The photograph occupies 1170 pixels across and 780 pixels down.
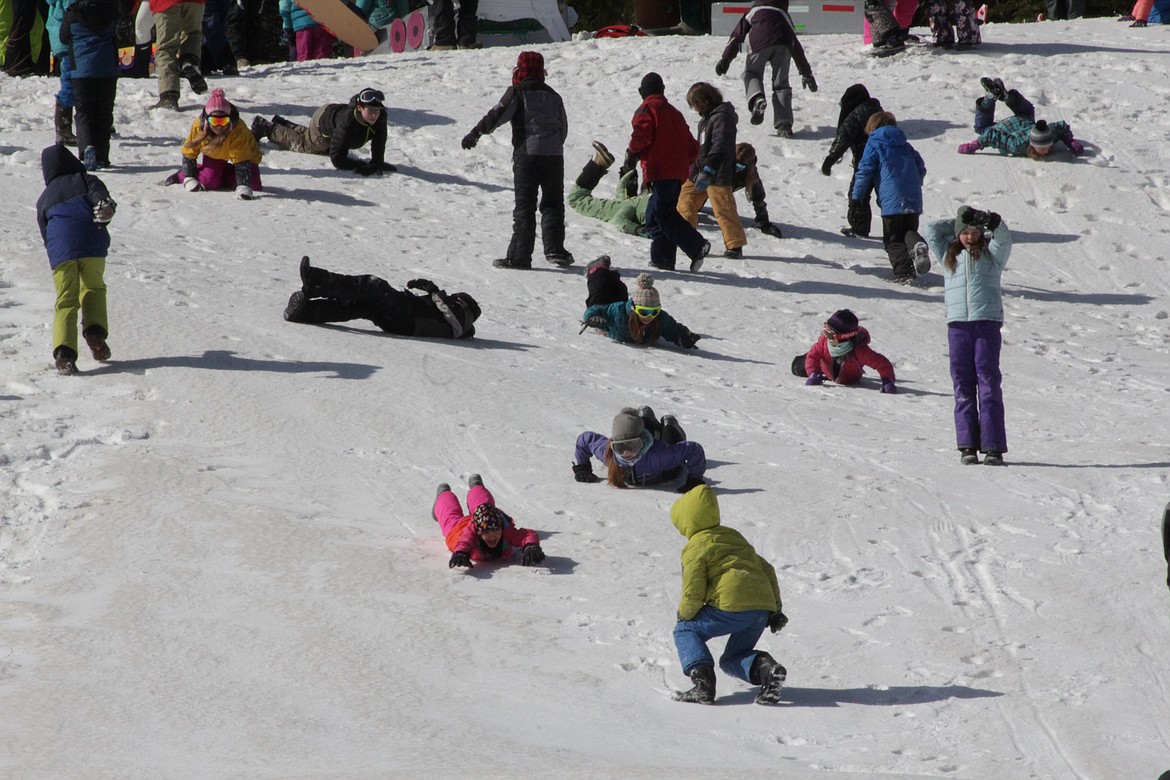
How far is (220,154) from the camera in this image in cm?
1318

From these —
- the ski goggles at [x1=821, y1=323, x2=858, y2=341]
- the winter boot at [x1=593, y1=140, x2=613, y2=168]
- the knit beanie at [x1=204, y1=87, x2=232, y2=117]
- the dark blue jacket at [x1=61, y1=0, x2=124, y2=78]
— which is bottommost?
the ski goggles at [x1=821, y1=323, x2=858, y2=341]

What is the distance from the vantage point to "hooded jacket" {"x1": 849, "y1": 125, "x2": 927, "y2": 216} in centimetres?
1245

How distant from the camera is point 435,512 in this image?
668cm

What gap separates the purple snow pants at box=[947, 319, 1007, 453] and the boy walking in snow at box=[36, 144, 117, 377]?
498 cm

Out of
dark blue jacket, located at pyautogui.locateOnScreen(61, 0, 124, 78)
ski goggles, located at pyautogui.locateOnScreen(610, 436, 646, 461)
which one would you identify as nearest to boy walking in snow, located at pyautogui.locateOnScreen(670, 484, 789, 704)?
ski goggles, located at pyautogui.locateOnScreen(610, 436, 646, 461)

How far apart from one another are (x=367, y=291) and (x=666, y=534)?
3.90m

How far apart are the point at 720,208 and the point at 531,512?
6.49 m

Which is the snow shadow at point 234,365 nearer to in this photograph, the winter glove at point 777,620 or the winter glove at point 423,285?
the winter glove at point 423,285

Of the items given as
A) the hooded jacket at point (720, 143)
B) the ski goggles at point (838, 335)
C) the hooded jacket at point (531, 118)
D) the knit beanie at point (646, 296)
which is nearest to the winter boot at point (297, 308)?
the knit beanie at point (646, 296)

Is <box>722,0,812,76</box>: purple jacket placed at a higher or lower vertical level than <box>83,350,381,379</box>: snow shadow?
higher

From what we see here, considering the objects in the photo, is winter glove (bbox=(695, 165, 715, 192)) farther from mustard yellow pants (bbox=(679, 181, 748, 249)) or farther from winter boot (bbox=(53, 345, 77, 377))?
winter boot (bbox=(53, 345, 77, 377))

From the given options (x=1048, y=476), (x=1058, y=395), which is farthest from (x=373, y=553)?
(x=1058, y=395)

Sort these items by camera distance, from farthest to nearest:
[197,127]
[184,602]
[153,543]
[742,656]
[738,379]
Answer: [197,127] → [738,379] → [153,543] → [184,602] → [742,656]

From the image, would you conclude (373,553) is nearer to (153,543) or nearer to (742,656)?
(153,543)
